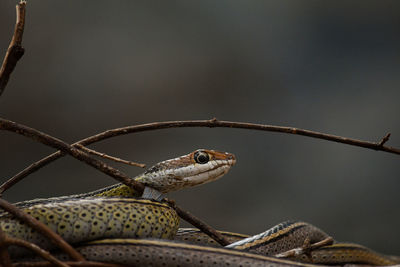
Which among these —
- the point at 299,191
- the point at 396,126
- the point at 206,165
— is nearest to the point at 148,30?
the point at 299,191

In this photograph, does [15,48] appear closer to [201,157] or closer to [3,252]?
[3,252]

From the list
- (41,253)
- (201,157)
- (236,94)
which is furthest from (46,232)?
(236,94)

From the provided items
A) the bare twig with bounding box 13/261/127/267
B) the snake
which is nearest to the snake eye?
the snake

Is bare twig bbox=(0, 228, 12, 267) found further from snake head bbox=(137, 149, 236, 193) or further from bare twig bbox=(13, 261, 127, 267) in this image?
snake head bbox=(137, 149, 236, 193)

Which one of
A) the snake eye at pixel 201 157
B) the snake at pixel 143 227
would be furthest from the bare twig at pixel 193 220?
the snake eye at pixel 201 157

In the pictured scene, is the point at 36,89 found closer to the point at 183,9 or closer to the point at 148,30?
the point at 148,30
